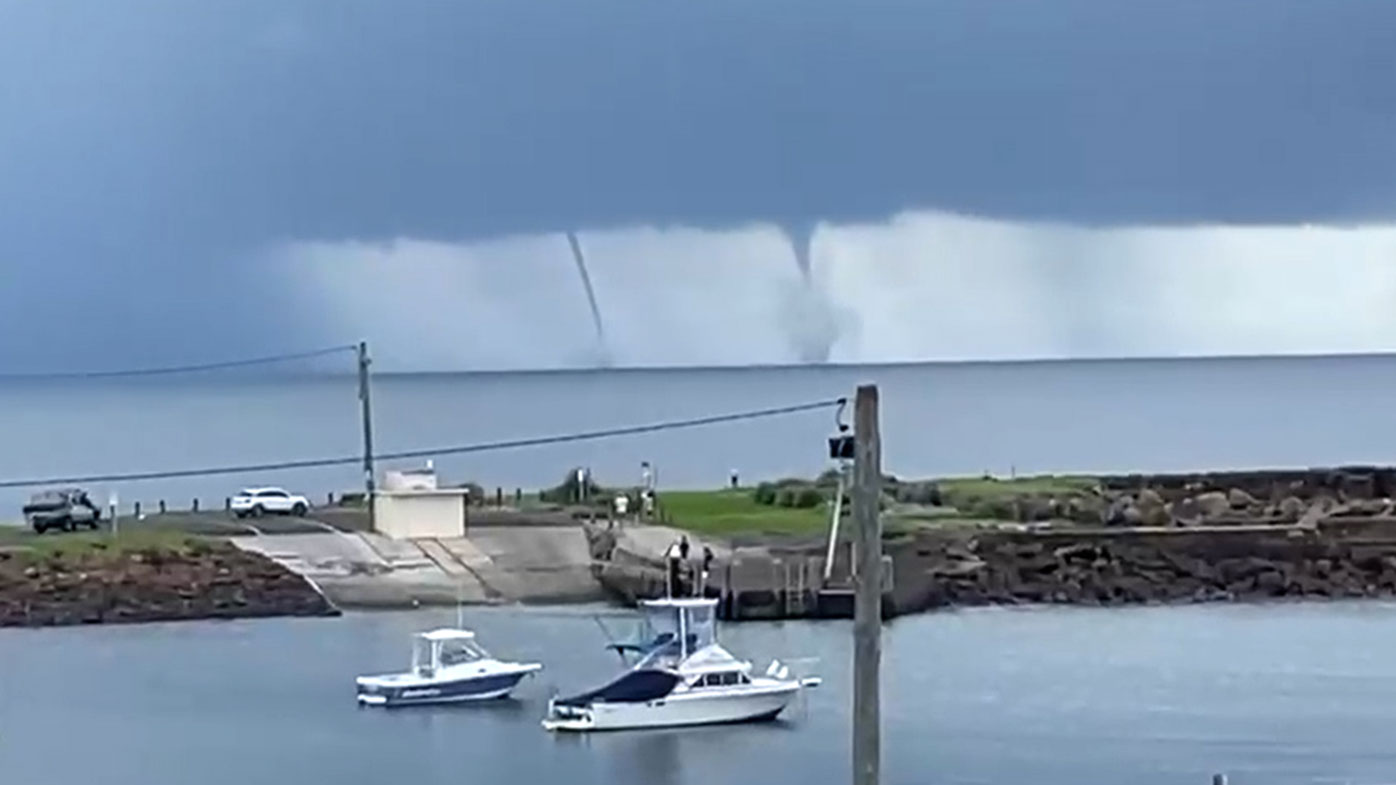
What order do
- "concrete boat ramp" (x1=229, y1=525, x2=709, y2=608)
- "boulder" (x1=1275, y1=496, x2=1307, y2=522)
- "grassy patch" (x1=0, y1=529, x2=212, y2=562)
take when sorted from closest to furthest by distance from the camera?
"concrete boat ramp" (x1=229, y1=525, x2=709, y2=608) < "grassy patch" (x1=0, y1=529, x2=212, y2=562) < "boulder" (x1=1275, y1=496, x2=1307, y2=522)

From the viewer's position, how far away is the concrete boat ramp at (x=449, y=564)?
77.2 meters

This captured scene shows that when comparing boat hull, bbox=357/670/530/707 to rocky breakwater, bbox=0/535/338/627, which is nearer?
boat hull, bbox=357/670/530/707

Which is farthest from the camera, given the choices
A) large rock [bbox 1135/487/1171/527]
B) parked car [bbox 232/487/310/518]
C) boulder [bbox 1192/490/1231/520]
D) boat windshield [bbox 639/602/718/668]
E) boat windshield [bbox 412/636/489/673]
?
boulder [bbox 1192/490/1231/520]

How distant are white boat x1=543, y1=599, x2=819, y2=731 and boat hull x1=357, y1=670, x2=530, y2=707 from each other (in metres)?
2.45

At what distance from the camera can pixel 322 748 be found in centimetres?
5825

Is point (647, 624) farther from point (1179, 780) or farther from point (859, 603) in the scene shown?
point (859, 603)

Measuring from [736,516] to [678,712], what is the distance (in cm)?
3030

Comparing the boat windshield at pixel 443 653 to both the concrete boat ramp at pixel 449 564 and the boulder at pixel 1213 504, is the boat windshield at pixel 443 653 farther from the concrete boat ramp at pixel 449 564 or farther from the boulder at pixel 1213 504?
the boulder at pixel 1213 504

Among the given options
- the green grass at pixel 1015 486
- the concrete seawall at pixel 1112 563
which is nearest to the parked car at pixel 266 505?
the concrete seawall at pixel 1112 563

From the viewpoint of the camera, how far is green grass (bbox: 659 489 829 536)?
8575 cm

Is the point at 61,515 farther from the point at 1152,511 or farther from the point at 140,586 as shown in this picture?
the point at 1152,511

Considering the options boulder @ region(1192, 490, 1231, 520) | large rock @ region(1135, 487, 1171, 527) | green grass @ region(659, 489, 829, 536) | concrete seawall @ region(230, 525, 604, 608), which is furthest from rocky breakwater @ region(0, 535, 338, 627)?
boulder @ region(1192, 490, 1231, 520)

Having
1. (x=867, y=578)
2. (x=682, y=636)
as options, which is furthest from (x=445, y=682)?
(x=867, y=578)

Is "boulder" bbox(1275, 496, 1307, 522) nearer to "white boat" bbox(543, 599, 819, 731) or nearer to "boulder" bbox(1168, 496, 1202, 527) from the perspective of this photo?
"boulder" bbox(1168, 496, 1202, 527)
